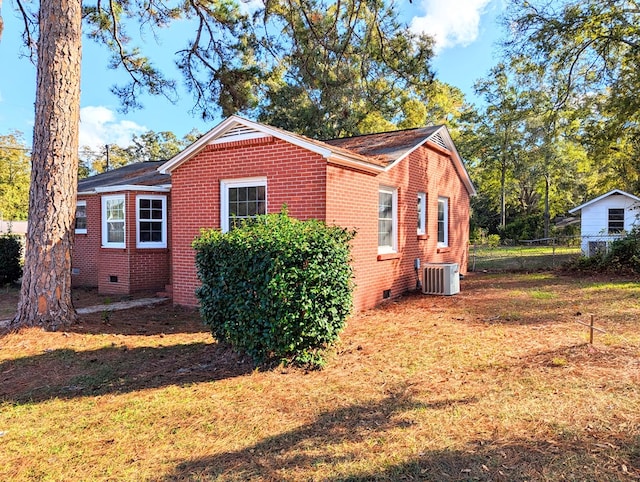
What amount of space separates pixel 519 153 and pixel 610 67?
2329 centimetres

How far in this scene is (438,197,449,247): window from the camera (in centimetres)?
1357

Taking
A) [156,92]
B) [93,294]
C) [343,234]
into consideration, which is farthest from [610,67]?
[93,294]

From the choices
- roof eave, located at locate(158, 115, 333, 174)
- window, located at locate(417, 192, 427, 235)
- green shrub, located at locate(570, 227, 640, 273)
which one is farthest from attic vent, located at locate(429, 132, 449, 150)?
green shrub, located at locate(570, 227, 640, 273)

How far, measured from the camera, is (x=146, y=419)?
394cm

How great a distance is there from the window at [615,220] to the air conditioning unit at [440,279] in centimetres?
1674

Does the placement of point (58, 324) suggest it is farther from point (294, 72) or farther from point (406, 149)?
point (294, 72)

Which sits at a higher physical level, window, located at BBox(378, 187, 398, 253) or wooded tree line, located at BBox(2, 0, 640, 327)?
wooded tree line, located at BBox(2, 0, 640, 327)

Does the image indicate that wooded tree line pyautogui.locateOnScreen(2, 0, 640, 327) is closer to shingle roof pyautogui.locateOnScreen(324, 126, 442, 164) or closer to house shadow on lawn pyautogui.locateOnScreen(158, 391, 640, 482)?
shingle roof pyautogui.locateOnScreen(324, 126, 442, 164)

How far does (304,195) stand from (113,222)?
7599mm

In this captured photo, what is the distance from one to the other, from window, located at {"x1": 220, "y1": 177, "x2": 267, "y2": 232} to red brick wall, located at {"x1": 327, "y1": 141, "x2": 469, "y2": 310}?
172 centimetres

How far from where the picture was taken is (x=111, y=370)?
5.42 m

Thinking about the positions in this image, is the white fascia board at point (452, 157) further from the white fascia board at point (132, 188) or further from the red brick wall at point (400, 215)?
the white fascia board at point (132, 188)

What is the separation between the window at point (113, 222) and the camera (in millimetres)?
12555

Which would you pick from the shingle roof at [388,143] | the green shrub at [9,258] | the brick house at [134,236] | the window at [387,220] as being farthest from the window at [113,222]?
the window at [387,220]
